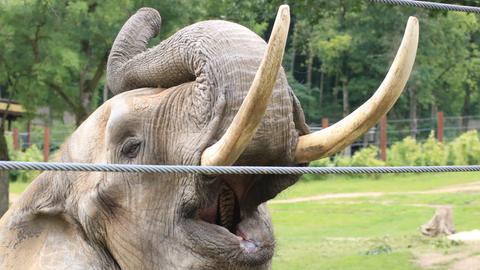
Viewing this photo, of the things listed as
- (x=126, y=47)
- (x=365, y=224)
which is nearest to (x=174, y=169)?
(x=126, y=47)

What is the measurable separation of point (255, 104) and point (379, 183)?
19.1m

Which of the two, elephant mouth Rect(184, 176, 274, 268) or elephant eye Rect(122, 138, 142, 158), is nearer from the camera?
elephant mouth Rect(184, 176, 274, 268)

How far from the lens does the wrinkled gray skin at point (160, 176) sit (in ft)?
7.91

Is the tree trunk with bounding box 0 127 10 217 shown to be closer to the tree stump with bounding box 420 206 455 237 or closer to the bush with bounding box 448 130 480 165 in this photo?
the tree stump with bounding box 420 206 455 237

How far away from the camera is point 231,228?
249 cm

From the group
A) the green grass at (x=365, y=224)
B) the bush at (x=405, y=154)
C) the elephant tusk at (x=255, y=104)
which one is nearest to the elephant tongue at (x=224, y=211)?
the elephant tusk at (x=255, y=104)

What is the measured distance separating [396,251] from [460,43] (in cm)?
2328

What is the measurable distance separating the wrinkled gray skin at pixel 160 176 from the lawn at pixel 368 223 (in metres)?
3.75

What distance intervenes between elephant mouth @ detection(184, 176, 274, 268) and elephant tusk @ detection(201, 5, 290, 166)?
0.18 m

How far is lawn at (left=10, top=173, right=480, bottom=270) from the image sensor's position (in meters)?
9.38

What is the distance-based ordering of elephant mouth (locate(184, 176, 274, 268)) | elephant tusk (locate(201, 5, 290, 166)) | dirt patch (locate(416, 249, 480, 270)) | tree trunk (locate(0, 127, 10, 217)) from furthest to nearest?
1. tree trunk (locate(0, 127, 10, 217))
2. dirt patch (locate(416, 249, 480, 270))
3. elephant mouth (locate(184, 176, 274, 268))
4. elephant tusk (locate(201, 5, 290, 166))

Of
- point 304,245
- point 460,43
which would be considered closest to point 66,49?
point 304,245

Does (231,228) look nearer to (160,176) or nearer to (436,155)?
(160,176)

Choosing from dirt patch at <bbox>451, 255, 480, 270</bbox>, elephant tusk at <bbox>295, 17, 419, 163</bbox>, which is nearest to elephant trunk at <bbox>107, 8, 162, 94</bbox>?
elephant tusk at <bbox>295, 17, 419, 163</bbox>
